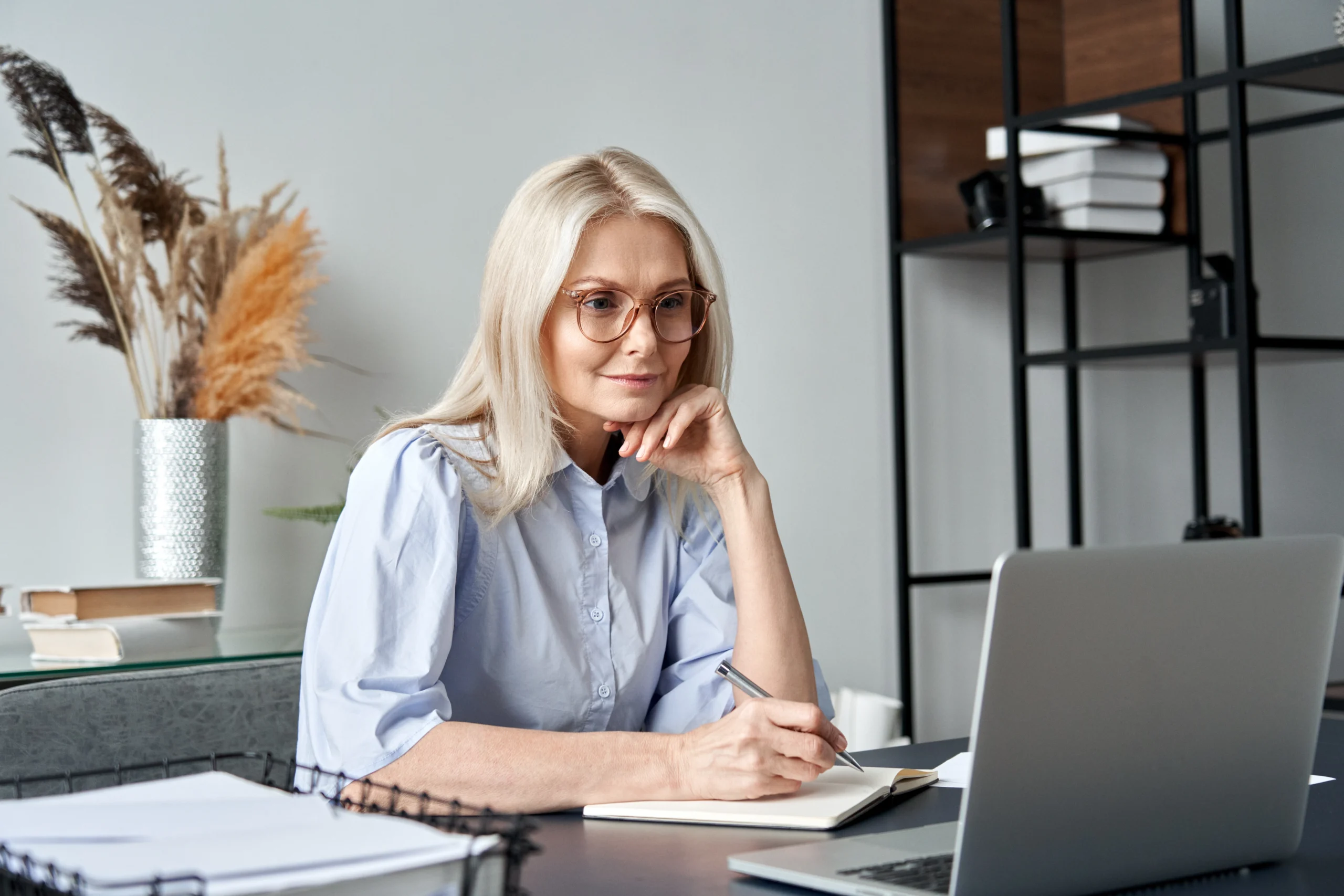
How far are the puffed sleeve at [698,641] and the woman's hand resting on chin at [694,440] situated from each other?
0.08 metres

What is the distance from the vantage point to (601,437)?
1.51 meters

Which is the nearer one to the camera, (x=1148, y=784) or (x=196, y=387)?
(x=1148, y=784)

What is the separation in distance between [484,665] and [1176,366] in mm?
2329

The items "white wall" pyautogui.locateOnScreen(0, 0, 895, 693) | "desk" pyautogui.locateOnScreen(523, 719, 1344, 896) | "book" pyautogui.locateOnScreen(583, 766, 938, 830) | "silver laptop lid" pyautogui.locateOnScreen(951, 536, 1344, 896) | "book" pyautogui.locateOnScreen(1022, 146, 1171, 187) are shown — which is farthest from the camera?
"book" pyautogui.locateOnScreen(1022, 146, 1171, 187)

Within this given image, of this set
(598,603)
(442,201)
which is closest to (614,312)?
(598,603)

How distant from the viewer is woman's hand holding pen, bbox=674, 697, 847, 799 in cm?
105

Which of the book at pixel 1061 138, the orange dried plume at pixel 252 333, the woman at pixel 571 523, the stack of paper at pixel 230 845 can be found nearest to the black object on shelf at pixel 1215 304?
the book at pixel 1061 138

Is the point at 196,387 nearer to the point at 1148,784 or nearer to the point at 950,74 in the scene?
the point at 1148,784

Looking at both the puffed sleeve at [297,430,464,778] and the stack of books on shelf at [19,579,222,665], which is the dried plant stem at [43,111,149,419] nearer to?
the stack of books on shelf at [19,579,222,665]

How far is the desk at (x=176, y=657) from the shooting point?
1.73 metres

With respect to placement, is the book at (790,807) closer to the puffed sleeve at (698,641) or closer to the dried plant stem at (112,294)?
the puffed sleeve at (698,641)

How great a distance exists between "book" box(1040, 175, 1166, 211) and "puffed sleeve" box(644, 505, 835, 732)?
1.65 meters

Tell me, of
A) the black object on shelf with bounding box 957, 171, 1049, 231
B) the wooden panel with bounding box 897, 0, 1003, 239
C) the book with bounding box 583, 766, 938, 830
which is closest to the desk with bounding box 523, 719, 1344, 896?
the book with bounding box 583, 766, 938, 830

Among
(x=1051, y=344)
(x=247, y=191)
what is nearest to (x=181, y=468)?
(x=247, y=191)
